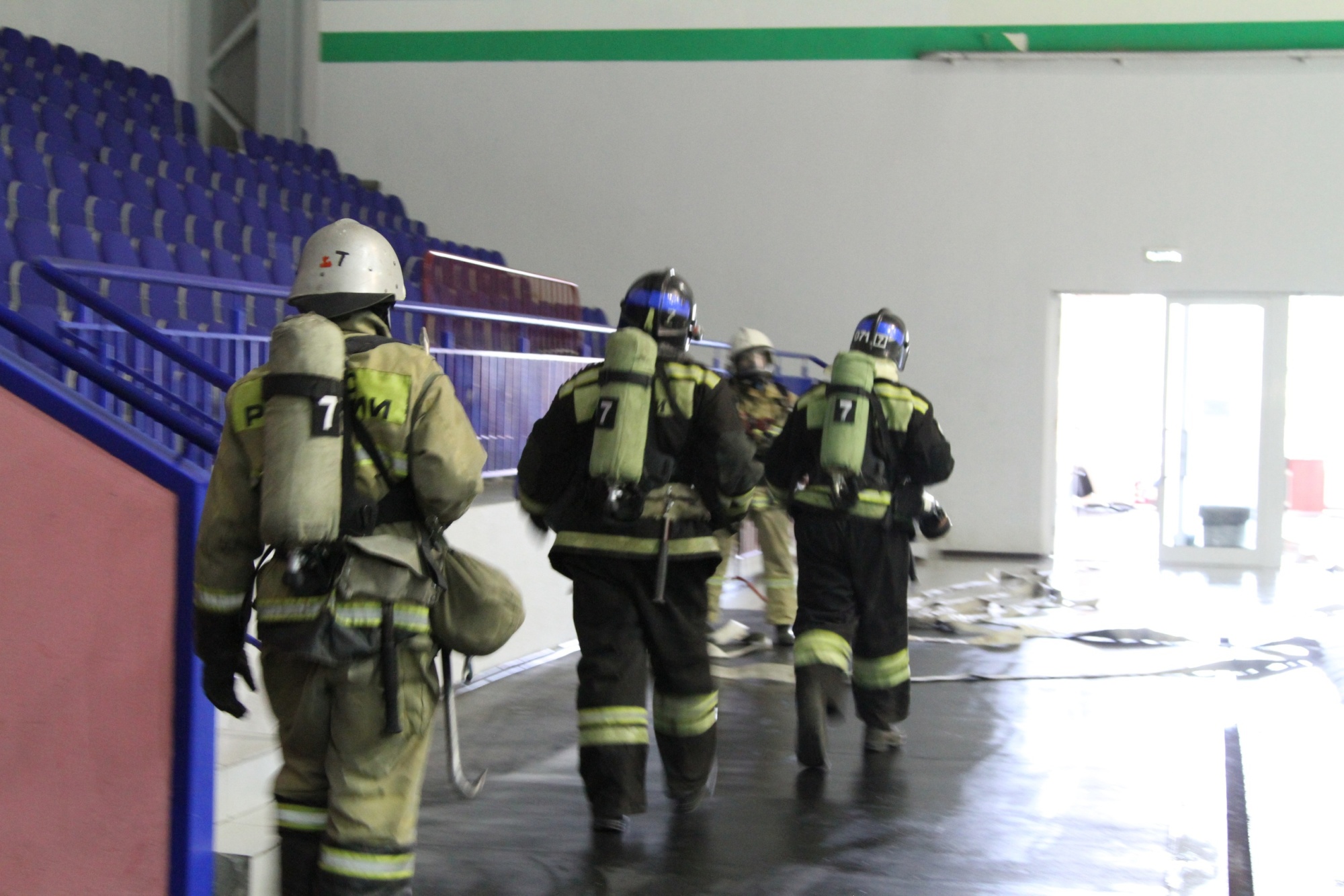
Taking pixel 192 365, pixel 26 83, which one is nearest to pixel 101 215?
pixel 26 83

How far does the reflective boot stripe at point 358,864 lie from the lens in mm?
2639

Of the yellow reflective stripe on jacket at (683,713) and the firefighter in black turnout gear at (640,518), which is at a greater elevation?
the firefighter in black turnout gear at (640,518)

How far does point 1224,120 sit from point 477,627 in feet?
37.3

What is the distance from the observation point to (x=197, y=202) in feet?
31.8

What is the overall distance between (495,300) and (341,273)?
767 centimetres

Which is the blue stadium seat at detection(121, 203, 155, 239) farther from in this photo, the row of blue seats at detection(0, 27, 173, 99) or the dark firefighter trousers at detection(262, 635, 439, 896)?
the dark firefighter trousers at detection(262, 635, 439, 896)

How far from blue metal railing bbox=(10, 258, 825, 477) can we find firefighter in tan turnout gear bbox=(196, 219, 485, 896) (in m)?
0.82

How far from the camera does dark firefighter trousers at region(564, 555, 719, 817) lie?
3973mm

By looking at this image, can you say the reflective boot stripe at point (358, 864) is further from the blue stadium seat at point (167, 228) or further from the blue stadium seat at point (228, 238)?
the blue stadium seat at point (228, 238)

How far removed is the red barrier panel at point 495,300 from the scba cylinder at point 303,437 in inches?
194

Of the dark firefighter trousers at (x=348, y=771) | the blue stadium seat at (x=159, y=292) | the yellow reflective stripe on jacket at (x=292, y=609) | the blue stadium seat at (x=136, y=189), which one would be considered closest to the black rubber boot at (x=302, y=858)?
the dark firefighter trousers at (x=348, y=771)

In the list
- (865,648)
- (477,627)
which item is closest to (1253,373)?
(865,648)

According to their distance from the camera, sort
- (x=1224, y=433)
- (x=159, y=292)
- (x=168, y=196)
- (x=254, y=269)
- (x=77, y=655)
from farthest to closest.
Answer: (x=1224, y=433)
(x=168, y=196)
(x=254, y=269)
(x=159, y=292)
(x=77, y=655)

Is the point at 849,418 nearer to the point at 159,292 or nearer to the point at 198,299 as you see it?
the point at 159,292
